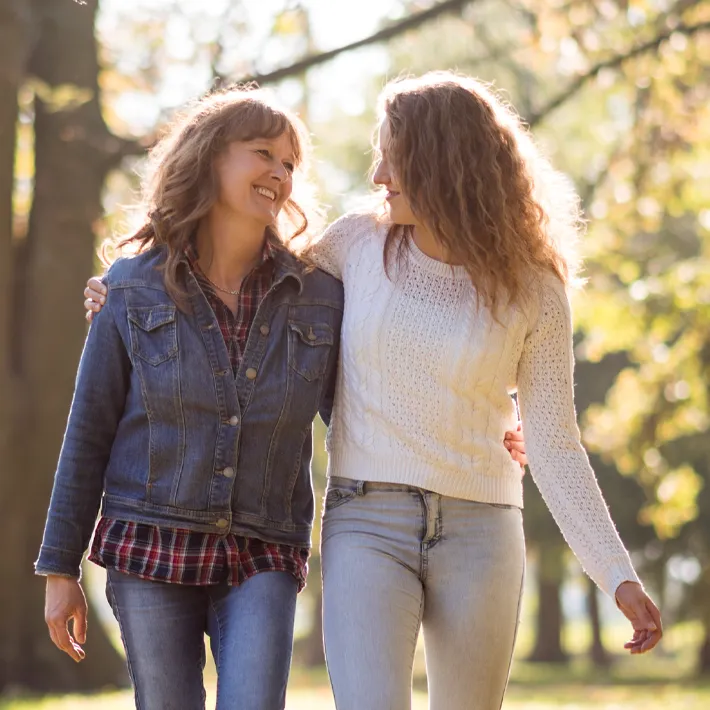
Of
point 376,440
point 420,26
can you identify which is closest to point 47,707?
point 420,26

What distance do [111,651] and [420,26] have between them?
6.18 m

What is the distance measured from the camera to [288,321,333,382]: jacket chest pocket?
375 centimetres

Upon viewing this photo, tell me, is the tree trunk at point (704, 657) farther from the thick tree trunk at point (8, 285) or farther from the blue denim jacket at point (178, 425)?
the blue denim jacket at point (178, 425)

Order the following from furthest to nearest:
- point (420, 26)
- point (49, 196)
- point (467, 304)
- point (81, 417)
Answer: point (49, 196) → point (420, 26) → point (467, 304) → point (81, 417)

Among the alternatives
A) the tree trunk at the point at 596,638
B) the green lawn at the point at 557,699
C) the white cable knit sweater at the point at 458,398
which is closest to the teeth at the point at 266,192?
the white cable knit sweater at the point at 458,398

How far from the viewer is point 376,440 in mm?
3742

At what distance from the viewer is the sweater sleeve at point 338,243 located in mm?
4047

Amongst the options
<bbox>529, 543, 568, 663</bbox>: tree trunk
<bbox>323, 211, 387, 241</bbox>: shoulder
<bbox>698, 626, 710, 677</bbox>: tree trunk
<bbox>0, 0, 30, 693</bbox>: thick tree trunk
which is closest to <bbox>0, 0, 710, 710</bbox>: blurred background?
<bbox>0, 0, 30, 693</bbox>: thick tree trunk

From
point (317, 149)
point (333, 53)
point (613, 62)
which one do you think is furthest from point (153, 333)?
point (317, 149)

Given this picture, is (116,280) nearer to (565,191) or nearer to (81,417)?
(81,417)

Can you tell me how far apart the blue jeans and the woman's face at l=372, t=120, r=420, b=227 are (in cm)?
113

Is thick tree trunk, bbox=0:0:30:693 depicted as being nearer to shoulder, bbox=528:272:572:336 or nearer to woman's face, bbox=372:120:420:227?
woman's face, bbox=372:120:420:227

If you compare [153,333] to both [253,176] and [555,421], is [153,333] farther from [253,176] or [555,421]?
[555,421]

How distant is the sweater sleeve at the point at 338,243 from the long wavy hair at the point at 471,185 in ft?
0.56
